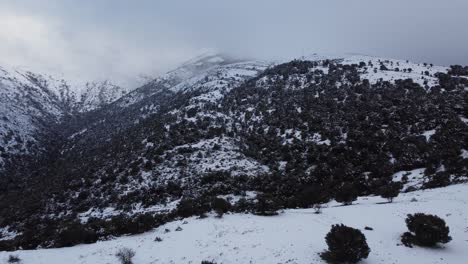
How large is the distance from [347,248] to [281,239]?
537 cm

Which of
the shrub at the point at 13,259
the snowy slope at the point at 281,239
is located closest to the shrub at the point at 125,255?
the snowy slope at the point at 281,239

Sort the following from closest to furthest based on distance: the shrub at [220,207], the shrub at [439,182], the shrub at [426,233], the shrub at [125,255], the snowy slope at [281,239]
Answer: the shrub at [426,233], the snowy slope at [281,239], the shrub at [125,255], the shrub at [220,207], the shrub at [439,182]

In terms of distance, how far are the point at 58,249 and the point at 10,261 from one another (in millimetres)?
3605

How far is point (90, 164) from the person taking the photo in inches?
3735

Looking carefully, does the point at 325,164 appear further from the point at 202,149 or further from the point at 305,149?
the point at 202,149

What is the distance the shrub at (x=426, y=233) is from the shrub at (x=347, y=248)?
3.08 meters

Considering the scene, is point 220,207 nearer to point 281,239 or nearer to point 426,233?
point 281,239

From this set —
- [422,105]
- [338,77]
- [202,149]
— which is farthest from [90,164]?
[422,105]

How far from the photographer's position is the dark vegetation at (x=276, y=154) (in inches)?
2141

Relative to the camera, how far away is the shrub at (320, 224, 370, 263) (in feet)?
59.3

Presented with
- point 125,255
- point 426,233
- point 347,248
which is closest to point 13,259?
point 125,255

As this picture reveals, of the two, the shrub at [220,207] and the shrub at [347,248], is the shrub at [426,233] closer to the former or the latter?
the shrub at [347,248]

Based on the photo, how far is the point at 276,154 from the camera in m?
77.3

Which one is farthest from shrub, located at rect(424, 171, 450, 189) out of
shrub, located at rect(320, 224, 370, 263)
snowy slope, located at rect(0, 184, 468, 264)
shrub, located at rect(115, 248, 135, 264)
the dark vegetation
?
shrub, located at rect(115, 248, 135, 264)
